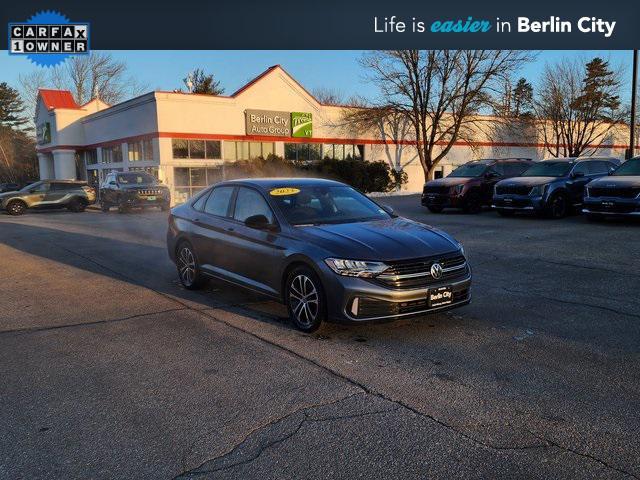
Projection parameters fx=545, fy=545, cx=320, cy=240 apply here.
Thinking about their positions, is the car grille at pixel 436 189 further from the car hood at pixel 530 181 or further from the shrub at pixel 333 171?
the shrub at pixel 333 171

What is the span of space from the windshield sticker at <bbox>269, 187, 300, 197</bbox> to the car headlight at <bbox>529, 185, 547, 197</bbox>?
11.2 m

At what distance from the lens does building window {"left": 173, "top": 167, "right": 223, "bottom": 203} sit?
102 ft

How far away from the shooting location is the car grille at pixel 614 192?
43.6 ft

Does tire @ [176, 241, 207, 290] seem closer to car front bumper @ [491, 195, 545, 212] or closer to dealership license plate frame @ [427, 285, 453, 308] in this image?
dealership license plate frame @ [427, 285, 453, 308]

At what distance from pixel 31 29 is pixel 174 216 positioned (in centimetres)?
1180

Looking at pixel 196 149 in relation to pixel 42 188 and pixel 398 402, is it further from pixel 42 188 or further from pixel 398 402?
pixel 398 402

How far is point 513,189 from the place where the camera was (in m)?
16.3

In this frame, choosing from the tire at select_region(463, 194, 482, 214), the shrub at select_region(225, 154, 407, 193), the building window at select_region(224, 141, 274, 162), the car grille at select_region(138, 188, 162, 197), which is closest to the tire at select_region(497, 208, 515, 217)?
the tire at select_region(463, 194, 482, 214)

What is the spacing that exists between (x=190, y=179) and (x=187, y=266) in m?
24.8

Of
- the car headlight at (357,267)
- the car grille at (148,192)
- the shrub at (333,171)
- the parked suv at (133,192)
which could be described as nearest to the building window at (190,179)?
the shrub at (333,171)

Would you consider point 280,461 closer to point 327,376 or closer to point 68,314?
point 327,376

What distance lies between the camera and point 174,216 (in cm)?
797

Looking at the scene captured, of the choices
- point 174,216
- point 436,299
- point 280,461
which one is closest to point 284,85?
point 174,216

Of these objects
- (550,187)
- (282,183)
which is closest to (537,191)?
(550,187)
